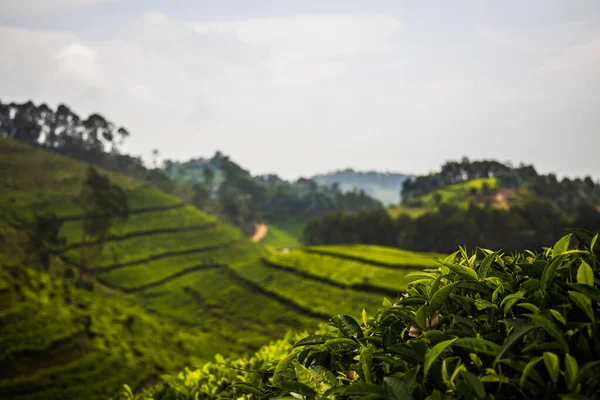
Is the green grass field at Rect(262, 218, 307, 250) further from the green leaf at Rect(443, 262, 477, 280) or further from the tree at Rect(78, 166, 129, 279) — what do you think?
the green leaf at Rect(443, 262, 477, 280)

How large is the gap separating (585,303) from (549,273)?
0.61ft

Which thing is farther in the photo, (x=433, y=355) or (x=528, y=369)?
(x=433, y=355)

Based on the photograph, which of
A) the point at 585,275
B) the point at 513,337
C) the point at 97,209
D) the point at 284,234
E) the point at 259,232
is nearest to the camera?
the point at 513,337

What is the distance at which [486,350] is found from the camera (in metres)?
1.48

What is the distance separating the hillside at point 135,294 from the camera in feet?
54.1

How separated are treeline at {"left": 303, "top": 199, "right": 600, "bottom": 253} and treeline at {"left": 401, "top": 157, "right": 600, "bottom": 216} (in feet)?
58.4

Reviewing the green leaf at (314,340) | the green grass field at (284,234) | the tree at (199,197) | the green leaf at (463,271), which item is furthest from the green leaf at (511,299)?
the tree at (199,197)

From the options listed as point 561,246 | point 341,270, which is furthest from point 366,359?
point 341,270

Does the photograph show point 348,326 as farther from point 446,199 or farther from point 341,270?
point 446,199

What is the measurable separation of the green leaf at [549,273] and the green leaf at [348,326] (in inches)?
29.1

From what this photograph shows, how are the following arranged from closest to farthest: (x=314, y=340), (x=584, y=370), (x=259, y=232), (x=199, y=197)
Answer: (x=584, y=370), (x=314, y=340), (x=199, y=197), (x=259, y=232)

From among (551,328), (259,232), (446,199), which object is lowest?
(259,232)

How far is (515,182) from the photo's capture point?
8231 cm

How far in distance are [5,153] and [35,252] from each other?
38550 mm
